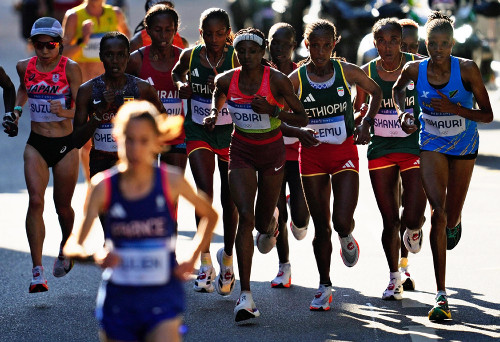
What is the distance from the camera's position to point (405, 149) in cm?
926

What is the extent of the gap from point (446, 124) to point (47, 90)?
2965 mm

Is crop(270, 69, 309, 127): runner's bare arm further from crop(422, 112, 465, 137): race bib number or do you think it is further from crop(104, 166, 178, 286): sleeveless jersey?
crop(104, 166, 178, 286): sleeveless jersey

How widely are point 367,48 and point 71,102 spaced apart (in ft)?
32.5

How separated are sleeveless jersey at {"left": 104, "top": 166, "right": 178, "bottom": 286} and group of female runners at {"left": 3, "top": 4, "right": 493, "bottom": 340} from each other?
209 cm

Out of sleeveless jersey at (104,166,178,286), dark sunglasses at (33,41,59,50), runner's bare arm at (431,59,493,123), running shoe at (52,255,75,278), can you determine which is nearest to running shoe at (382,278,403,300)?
runner's bare arm at (431,59,493,123)

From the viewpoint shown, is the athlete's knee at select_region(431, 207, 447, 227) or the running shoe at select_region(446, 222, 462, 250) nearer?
the athlete's knee at select_region(431, 207, 447, 227)

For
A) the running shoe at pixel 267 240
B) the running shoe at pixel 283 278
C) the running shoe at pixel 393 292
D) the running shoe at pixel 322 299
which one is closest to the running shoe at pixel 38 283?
the running shoe at pixel 267 240

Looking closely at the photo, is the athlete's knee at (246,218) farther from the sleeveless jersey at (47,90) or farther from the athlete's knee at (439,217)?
the sleeveless jersey at (47,90)

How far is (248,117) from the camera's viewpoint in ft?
28.2

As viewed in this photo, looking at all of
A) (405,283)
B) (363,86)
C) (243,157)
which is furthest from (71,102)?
(405,283)

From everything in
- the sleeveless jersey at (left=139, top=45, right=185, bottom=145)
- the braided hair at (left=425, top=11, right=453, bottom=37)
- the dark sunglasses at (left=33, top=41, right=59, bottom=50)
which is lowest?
the sleeveless jersey at (left=139, top=45, right=185, bottom=145)

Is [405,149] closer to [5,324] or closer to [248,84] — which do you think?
[248,84]

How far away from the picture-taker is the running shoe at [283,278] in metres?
9.55

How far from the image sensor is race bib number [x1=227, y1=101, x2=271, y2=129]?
8.58m
